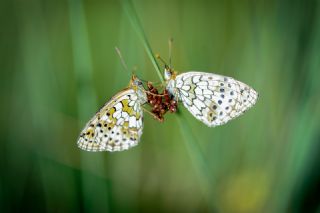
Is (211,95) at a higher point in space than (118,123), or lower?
higher

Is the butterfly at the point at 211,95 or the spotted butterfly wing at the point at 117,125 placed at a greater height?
the butterfly at the point at 211,95

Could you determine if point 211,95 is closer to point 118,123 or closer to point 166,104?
point 166,104

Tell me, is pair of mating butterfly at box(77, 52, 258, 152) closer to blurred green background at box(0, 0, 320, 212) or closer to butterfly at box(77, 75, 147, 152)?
butterfly at box(77, 75, 147, 152)

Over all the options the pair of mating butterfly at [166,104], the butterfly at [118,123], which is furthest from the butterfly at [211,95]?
the butterfly at [118,123]

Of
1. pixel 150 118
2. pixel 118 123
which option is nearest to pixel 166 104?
pixel 118 123

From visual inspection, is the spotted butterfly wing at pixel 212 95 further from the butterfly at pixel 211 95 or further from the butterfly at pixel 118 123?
the butterfly at pixel 118 123

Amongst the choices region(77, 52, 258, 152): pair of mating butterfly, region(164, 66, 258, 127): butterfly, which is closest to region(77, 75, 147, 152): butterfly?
region(77, 52, 258, 152): pair of mating butterfly
